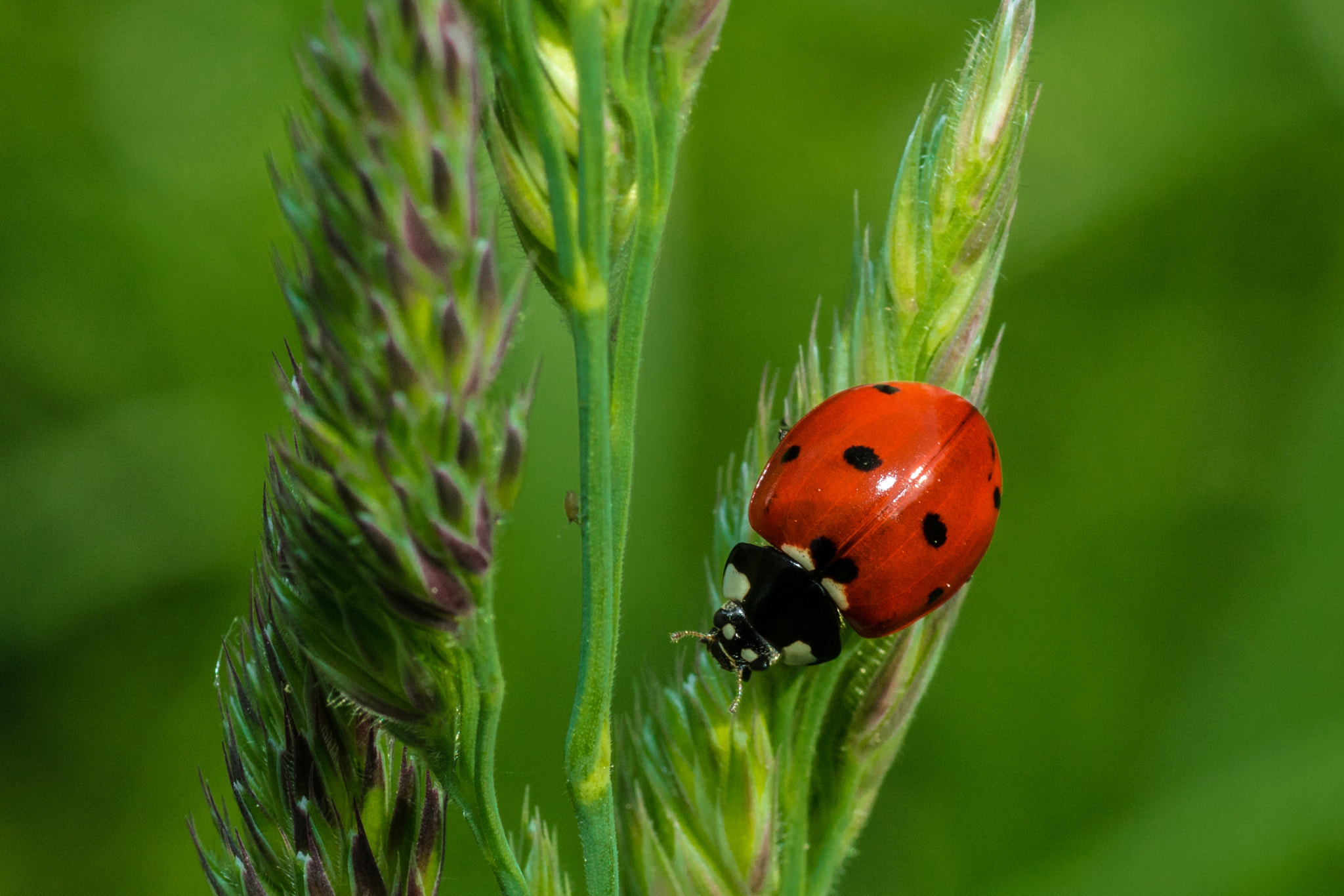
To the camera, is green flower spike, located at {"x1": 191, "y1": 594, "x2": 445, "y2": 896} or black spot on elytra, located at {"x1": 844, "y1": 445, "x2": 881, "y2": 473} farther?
black spot on elytra, located at {"x1": 844, "y1": 445, "x2": 881, "y2": 473}

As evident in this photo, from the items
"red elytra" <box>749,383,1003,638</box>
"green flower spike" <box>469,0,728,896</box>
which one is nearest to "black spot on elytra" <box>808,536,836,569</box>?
"red elytra" <box>749,383,1003,638</box>

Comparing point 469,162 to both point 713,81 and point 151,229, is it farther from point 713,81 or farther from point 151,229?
point 713,81

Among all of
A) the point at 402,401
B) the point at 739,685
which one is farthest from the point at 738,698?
the point at 402,401

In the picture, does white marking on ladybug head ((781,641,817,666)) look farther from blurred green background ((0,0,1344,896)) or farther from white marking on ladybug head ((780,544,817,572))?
blurred green background ((0,0,1344,896))

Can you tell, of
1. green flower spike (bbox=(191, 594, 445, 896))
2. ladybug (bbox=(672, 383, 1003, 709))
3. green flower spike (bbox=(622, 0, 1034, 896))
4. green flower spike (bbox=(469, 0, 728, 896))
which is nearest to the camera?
green flower spike (bbox=(469, 0, 728, 896))

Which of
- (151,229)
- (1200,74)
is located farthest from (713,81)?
(151,229)

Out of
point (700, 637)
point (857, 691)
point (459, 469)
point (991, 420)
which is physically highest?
point (459, 469)

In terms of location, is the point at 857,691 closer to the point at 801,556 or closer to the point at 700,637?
the point at 700,637
